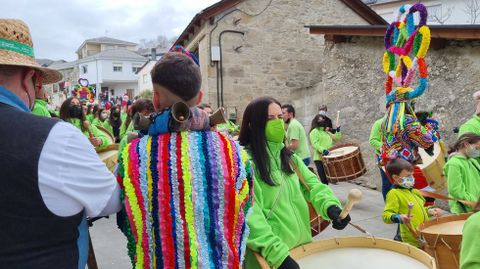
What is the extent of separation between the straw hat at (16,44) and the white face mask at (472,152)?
12.7 ft

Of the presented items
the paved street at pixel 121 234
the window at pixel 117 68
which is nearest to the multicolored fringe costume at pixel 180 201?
the paved street at pixel 121 234

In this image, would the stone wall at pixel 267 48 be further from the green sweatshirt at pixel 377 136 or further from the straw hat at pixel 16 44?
the straw hat at pixel 16 44

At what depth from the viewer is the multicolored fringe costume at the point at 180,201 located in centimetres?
151

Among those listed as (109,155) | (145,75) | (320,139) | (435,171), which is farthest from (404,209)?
(145,75)

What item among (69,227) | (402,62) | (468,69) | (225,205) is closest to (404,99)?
(402,62)

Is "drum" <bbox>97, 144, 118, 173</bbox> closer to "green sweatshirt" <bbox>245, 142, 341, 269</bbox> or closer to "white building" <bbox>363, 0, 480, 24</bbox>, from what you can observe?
"green sweatshirt" <bbox>245, 142, 341, 269</bbox>

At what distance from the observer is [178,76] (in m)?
1.62

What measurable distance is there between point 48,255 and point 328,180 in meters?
6.02

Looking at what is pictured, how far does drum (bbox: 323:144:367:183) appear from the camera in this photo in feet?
21.4

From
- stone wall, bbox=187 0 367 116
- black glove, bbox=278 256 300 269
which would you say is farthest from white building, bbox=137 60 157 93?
black glove, bbox=278 256 300 269

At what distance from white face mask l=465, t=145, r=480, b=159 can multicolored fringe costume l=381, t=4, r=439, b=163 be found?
52 centimetres

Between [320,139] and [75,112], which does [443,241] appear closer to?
[75,112]

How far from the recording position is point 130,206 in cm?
152

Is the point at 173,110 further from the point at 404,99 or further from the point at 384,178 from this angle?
the point at 384,178
